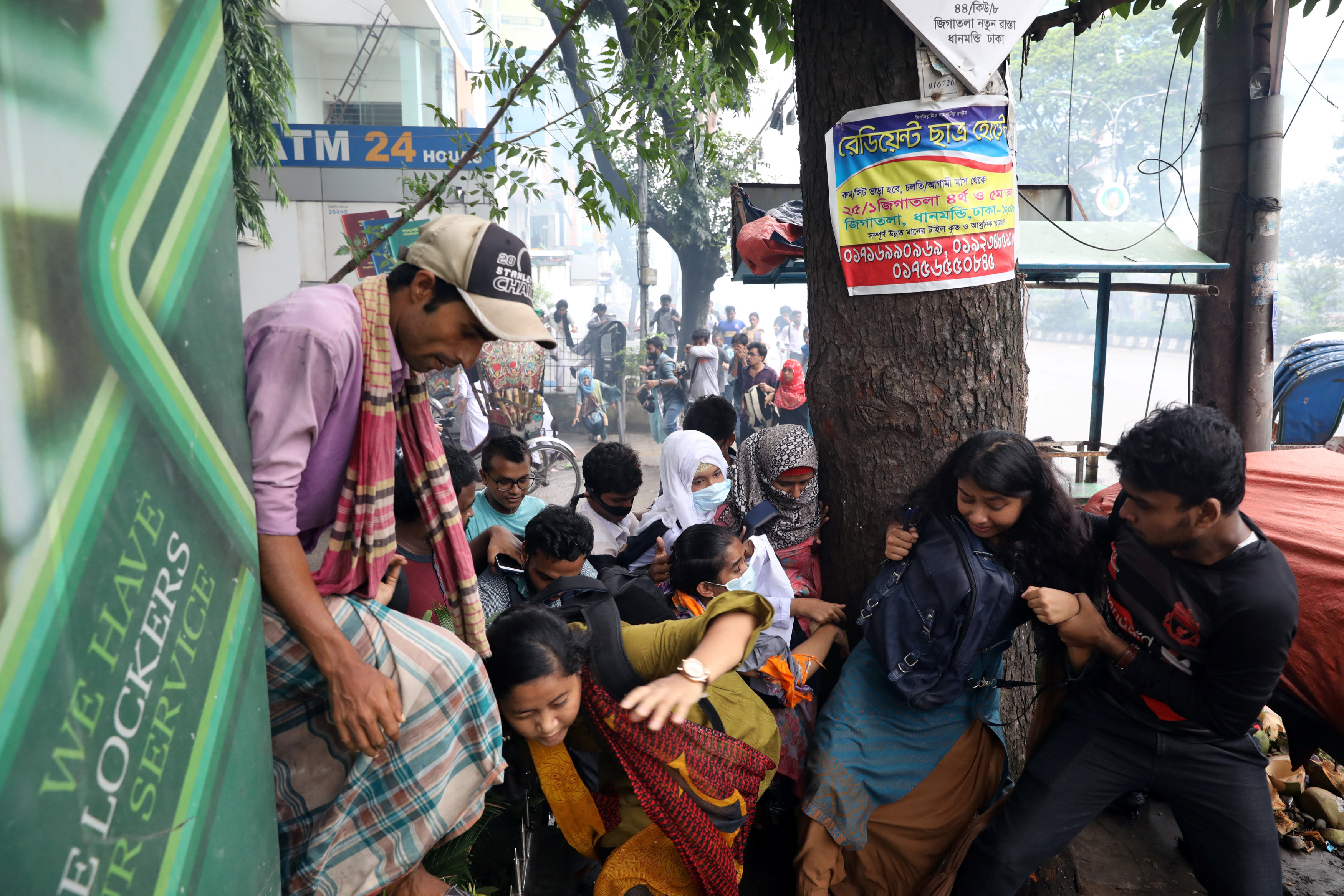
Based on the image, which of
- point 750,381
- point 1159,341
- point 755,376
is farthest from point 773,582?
point 750,381

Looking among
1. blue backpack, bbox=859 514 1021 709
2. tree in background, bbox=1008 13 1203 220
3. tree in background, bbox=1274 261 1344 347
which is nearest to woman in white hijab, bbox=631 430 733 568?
blue backpack, bbox=859 514 1021 709

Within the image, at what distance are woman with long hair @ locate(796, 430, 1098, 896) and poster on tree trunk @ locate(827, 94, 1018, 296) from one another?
2.07ft

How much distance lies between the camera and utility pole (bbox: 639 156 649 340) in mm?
15180

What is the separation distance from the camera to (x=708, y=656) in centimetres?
211

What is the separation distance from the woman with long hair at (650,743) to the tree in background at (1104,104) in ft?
146

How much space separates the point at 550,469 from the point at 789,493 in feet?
21.7

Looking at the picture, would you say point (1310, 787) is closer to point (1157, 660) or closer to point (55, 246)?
point (1157, 660)

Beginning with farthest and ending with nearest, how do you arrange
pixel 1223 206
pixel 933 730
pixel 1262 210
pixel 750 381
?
pixel 750 381 < pixel 1223 206 < pixel 1262 210 < pixel 933 730

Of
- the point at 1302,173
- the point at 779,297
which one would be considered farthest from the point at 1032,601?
the point at 779,297

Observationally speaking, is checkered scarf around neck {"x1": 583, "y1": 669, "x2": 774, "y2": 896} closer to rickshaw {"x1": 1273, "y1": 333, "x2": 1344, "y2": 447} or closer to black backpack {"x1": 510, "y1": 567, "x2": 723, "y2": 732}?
black backpack {"x1": 510, "y1": 567, "x2": 723, "y2": 732}

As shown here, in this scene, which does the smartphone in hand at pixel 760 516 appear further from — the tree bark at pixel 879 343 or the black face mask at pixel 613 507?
the black face mask at pixel 613 507

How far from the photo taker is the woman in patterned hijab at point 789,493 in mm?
3340

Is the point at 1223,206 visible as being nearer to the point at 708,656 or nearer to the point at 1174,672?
the point at 1174,672

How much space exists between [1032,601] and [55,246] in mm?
2307
